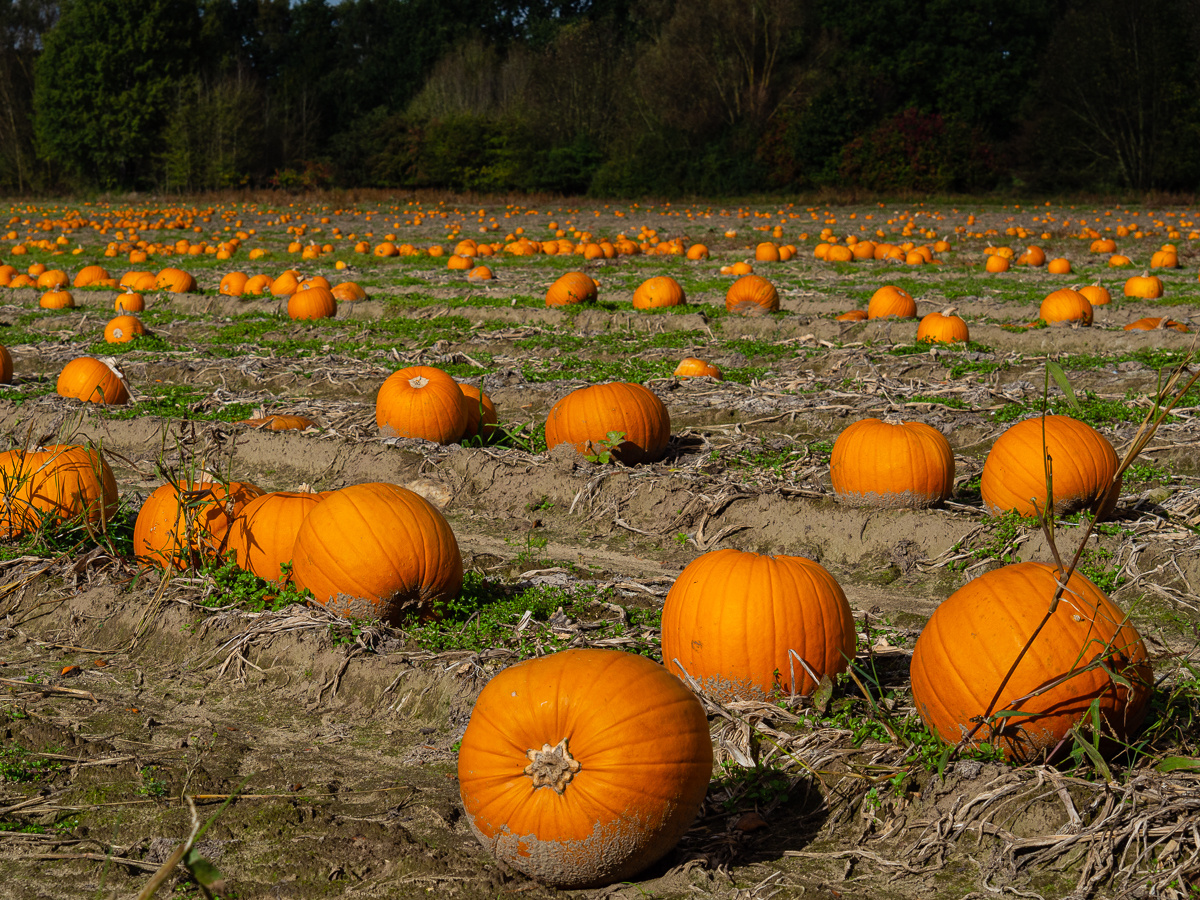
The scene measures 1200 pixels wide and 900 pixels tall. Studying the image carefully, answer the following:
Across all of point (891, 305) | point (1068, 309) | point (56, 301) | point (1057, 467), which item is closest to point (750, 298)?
point (891, 305)

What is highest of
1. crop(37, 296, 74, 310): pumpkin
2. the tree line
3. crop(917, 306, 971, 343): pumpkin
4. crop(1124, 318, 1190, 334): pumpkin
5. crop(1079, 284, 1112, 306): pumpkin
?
the tree line

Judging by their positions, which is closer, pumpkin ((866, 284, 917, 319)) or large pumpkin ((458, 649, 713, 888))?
large pumpkin ((458, 649, 713, 888))

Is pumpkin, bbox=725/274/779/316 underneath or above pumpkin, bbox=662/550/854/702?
above

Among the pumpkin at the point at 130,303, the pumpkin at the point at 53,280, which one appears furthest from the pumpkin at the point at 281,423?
the pumpkin at the point at 53,280

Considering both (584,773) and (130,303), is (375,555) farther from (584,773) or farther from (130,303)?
(130,303)

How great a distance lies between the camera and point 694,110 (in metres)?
50.0

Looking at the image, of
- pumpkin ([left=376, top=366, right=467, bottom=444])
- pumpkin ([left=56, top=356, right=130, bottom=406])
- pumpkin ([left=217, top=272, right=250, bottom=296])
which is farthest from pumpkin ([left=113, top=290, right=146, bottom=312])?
pumpkin ([left=376, top=366, right=467, bottom=444])

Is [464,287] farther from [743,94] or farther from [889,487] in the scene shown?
[743,94]

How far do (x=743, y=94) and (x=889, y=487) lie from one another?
47.6 m

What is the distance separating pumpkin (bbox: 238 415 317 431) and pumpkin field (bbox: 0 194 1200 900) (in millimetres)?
87

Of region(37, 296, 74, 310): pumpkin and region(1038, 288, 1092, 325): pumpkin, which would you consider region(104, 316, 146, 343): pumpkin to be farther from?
region(1038, 288, 1092, 325): pumpkin

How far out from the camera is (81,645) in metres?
5.30

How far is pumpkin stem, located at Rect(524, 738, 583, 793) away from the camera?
10.3ft

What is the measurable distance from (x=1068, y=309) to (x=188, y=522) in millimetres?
10606
